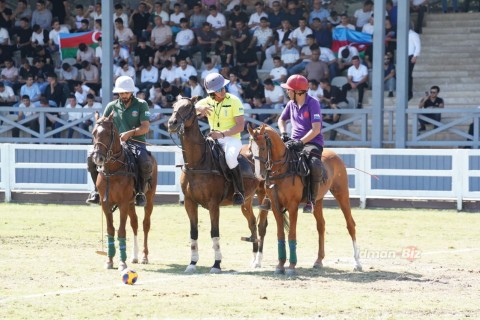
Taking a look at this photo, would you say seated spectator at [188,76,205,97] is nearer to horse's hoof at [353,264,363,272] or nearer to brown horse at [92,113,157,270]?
brown horse at [92,113,157,270]

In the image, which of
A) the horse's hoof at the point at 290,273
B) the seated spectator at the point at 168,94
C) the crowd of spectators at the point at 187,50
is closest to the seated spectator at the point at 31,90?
the crowd of spectators at the point at 187,50

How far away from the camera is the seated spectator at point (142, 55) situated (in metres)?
30.0

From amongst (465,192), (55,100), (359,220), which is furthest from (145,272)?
(55,100)

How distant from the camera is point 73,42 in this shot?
3147 cm

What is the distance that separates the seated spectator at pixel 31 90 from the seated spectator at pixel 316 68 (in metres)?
7.04

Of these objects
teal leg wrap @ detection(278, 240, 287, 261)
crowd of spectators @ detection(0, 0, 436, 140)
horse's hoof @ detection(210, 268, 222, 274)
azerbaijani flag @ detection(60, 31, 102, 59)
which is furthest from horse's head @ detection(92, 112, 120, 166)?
azerbaijani flag @ detection(60, 31, 102, 59)

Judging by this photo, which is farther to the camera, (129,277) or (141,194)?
(141,194)

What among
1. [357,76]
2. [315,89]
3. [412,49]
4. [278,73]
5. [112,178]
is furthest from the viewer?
[278,73]

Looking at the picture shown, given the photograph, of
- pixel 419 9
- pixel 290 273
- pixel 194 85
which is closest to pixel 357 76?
pixel 419 9

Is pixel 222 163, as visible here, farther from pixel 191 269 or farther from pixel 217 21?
pixel 217 21

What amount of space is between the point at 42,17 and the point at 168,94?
6329 mm

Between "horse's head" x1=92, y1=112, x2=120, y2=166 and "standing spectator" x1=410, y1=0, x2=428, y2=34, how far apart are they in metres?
17.0

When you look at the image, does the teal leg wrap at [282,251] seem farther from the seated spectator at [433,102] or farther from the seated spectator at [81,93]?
the seated spectator at [81,93]

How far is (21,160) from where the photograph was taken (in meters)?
25.1
